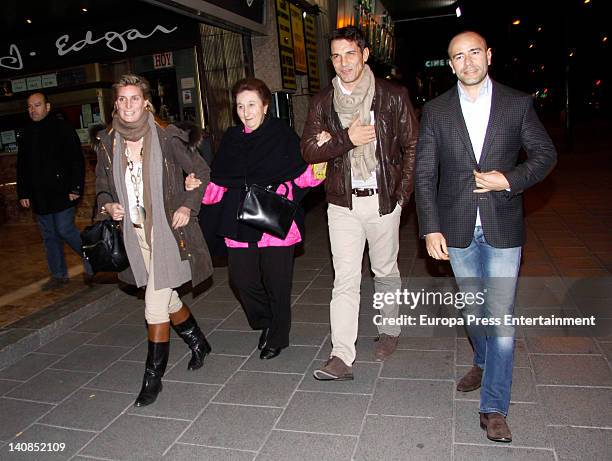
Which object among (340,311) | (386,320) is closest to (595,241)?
(386,320)

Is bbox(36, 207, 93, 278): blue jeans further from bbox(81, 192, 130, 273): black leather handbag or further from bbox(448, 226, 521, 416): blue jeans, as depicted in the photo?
bbox(448, 226, 521, 416): blue jeans

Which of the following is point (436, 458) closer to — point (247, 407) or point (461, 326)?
point (247, 407)

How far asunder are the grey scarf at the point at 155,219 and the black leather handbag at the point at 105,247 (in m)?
0.06

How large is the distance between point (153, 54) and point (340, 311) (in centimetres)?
742

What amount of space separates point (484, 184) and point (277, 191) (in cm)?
174

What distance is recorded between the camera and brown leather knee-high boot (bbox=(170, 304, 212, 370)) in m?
4.25

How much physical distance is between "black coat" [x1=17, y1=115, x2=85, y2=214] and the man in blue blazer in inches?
183

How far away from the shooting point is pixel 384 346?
4.28 m

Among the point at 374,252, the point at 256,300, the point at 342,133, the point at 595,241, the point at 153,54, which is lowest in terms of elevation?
the point at 595,241

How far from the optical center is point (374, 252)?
13.3 feet

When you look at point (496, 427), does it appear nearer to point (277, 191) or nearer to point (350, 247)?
point (350, 247)

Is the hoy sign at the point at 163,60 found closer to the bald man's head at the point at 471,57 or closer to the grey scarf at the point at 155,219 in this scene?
the grey scarf at the point at 155,219

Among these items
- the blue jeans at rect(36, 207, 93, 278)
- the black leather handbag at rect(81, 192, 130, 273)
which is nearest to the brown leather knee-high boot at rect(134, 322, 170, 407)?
the black leather handbag at rect(81, 192, 130, 273)

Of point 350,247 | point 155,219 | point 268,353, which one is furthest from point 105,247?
point 350,247
